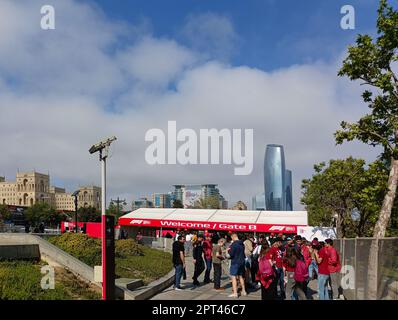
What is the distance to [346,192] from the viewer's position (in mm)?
30547

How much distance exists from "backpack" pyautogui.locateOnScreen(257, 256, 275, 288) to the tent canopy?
98.1 ft

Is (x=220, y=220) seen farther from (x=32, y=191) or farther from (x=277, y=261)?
(x=32, y=191)

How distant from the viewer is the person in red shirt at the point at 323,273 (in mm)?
11164

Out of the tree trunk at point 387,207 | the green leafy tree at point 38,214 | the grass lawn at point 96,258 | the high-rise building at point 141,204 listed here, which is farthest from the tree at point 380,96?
the high-rise building at point 141,204

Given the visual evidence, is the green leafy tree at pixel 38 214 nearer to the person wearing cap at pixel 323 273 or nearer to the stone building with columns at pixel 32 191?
the stone building with columns at pixel 32 191

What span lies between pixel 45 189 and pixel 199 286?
514ft

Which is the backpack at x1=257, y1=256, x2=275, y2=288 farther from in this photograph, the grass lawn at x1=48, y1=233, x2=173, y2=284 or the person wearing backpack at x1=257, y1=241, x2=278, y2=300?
the grass lawn at x1=48, y1=233, x2=173, y2=284

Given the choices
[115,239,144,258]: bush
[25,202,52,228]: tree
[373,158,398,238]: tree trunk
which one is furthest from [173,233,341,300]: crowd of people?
[25,202,52,228]: tree

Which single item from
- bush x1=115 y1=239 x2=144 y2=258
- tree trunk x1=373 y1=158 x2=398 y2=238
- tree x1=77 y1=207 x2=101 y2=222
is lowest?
tree x1=77 y1=207 x2=101 y2=222

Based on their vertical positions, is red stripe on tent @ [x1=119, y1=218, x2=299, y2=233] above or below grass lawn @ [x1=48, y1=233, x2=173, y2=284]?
below

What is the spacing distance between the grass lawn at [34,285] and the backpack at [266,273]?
4.00 m

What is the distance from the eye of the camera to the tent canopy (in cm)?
4181
